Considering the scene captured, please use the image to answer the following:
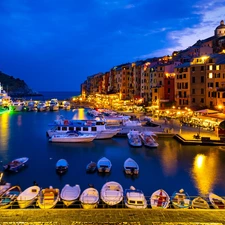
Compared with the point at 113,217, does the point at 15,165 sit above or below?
below

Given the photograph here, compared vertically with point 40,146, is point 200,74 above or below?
above

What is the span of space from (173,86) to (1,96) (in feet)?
256

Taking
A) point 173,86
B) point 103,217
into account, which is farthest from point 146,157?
point 173,86

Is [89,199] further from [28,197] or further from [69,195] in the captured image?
[28,197]

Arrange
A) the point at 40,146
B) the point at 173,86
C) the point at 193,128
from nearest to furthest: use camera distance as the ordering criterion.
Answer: the point at 40,146
the point at 193,128
the point at 173,86

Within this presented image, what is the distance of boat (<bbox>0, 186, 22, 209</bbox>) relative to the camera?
54.4 ft

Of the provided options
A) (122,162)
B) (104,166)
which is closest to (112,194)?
(104,166)

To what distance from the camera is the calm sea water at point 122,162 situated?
23.8 meters

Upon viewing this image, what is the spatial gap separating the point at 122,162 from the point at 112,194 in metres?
11.7

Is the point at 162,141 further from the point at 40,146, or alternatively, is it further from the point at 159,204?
the point at 159,204

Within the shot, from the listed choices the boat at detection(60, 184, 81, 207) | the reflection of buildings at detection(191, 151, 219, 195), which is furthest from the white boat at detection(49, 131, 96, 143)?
the boat at detection(60, 184, 81, 207)

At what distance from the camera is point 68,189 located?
19.9m

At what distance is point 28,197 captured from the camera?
60.1 feet

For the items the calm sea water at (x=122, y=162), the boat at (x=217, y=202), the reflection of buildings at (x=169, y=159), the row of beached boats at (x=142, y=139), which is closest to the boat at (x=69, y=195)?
the calm sea water at (x=122, y=162)
